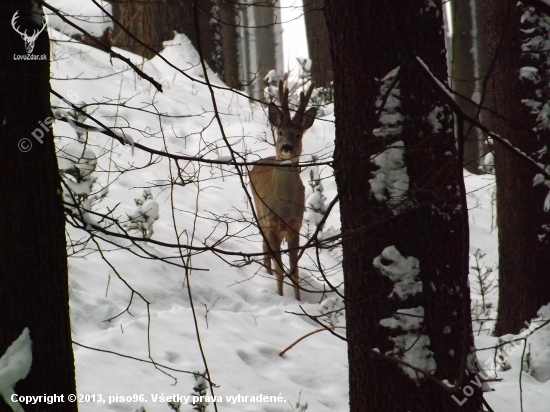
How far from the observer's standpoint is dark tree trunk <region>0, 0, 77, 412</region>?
201 cm

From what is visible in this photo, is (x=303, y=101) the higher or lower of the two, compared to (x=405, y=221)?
higher

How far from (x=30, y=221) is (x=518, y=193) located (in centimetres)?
378

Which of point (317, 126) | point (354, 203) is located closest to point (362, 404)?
point (354, 203)

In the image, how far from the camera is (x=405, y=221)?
106 inches

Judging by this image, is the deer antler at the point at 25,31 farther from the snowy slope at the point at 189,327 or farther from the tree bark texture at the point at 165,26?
the tree bark texture at the point at 165,26

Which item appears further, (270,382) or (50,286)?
(270,382)

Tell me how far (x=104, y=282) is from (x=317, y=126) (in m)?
7.15

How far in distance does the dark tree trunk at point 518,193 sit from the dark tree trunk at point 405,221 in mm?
2261

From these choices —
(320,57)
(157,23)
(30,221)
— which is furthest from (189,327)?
(320,57)

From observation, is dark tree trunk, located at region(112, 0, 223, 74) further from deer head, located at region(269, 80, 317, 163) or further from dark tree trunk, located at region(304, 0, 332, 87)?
deer head, located at region(269, 80, 317, 163)

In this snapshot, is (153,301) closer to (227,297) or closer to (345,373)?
(227,297)

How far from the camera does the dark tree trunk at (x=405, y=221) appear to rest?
270cm

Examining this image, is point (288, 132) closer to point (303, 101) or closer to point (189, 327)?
point (303, 101)

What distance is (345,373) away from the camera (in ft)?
13.2
